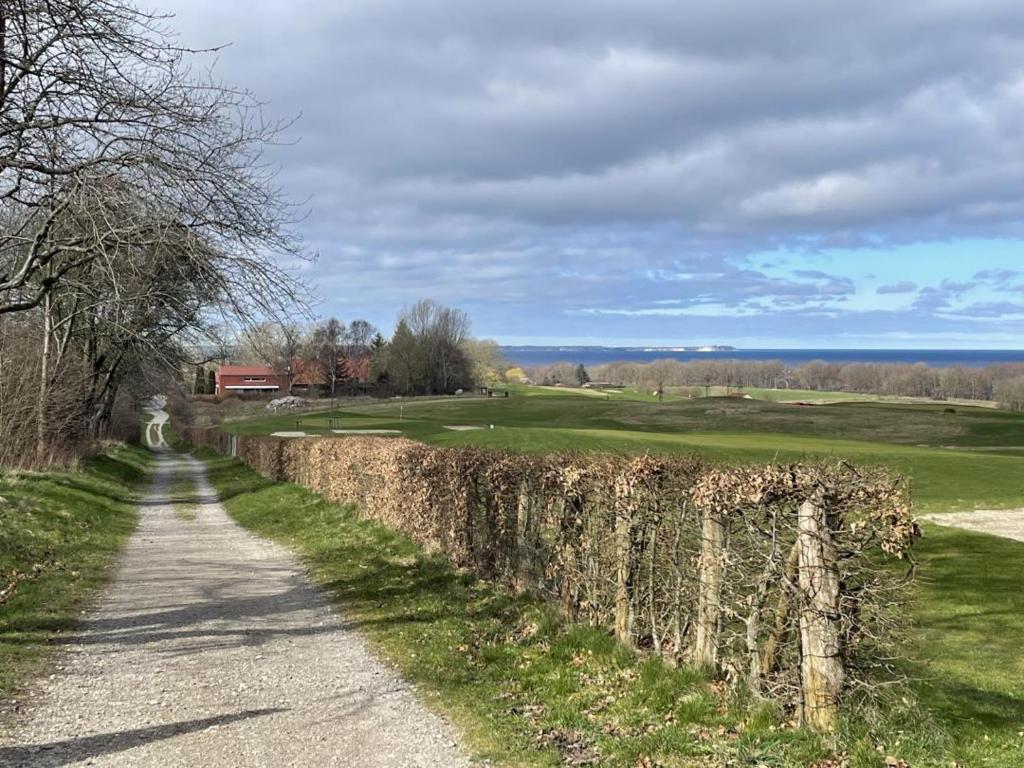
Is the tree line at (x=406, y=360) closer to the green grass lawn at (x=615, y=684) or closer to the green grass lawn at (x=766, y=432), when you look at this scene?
the green grass lawn at (x=766, y=432)

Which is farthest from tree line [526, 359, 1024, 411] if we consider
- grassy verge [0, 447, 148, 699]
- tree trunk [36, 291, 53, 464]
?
grassy verge [0, 447, 148, 699]

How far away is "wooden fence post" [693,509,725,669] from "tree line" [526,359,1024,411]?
9919cm

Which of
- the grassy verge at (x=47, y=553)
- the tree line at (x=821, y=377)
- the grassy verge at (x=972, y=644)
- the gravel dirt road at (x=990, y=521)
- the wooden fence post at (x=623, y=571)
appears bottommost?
the gravel dirt road at (x=990, y=521)

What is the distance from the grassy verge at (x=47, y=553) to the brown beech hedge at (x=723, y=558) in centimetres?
462

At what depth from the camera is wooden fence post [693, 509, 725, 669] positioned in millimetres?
5543

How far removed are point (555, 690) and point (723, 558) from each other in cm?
167

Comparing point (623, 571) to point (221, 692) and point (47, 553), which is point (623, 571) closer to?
point (221, 692)

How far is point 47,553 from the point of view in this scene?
37.2 ft

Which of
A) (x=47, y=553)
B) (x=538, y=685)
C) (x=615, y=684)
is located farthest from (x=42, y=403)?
(x=615, y=684)

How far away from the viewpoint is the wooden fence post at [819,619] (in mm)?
4719

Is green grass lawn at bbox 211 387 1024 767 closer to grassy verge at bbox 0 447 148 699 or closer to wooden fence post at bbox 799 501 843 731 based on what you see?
wooden fence post at bbox 799 501 843 731

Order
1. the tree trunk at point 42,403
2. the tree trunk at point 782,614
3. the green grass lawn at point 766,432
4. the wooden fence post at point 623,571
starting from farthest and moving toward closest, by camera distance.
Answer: the green grass lawn at point 766,432
the tree trunk at point 42,403
the wooden fence post at point 623,571
the tree trunk at point 782,614

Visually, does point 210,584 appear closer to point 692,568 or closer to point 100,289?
point 100,289

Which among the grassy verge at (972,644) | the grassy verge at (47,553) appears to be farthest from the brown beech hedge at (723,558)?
the grassy verge at (47,553)
